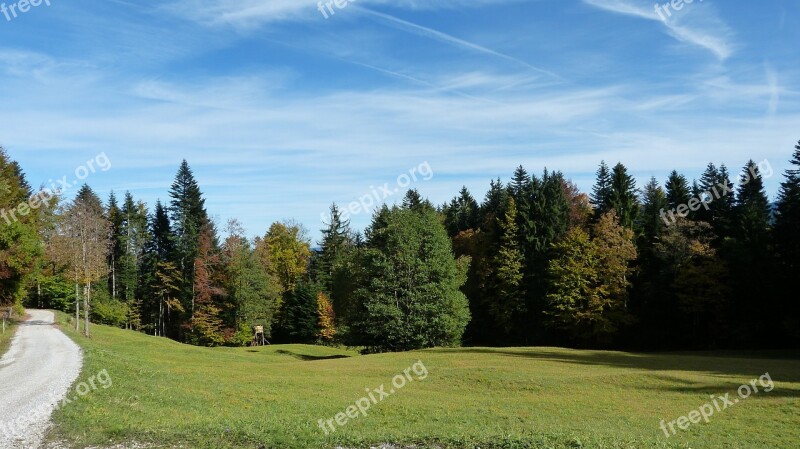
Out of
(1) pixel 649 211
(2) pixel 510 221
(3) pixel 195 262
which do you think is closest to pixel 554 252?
(2) pixel 510 221

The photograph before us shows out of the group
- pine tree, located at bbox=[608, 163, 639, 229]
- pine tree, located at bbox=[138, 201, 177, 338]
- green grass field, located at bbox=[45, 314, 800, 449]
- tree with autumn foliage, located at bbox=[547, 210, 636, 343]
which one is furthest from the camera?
pine tree, located at bbox=[138, 201, 177, 338]

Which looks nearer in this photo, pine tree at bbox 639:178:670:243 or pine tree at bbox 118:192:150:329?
pine tree at bbox 639:178:670:243

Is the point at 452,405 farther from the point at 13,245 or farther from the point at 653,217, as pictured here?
the point at 653,217

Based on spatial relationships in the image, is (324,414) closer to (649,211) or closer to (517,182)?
(649,211)

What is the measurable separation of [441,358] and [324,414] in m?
A: 22.4

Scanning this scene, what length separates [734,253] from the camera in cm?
5316

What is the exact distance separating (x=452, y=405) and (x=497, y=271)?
44.5 meters

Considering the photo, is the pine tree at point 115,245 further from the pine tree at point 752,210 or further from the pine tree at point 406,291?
the pine tree at point 752,210

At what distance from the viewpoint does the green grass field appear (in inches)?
536

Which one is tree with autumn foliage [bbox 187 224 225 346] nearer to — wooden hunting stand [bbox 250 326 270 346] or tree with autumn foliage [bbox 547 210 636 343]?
wooden hunting stand [bbox 250 326 270 346]

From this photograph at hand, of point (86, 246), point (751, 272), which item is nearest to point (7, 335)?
point (86, 246)

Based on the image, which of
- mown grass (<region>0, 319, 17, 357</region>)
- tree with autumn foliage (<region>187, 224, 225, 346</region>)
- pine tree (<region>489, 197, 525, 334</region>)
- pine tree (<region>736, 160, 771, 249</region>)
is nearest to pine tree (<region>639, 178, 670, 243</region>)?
pine tree (<region>736, 160, 771, 249</region>)

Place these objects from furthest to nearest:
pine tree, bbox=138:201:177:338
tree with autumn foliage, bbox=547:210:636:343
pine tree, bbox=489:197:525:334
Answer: pine tree, bbox=138:201:177:338, pine tree, bbox=489:197:525:334, tree with autumn foliage, bbox=547:210:636:343

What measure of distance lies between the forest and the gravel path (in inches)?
427
